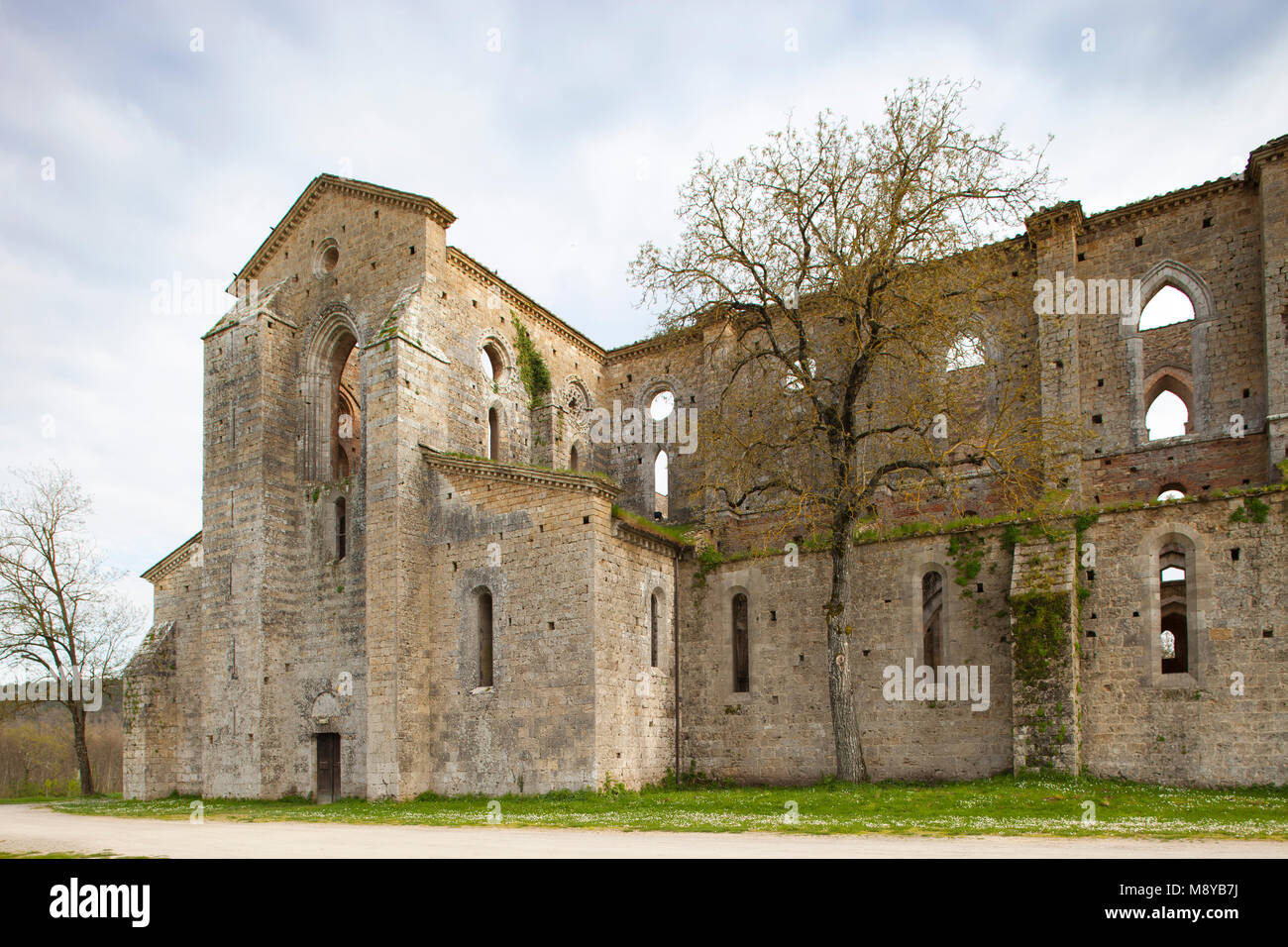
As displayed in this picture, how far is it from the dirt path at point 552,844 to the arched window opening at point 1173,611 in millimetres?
10458

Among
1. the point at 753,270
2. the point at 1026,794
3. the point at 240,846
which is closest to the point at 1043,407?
the point at 753,270

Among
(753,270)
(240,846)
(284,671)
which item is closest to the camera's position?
(240,846)

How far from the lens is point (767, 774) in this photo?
22.1 meters

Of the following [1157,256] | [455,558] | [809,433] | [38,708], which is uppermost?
[1157,256]

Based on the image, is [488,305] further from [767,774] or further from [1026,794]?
[1026,794]

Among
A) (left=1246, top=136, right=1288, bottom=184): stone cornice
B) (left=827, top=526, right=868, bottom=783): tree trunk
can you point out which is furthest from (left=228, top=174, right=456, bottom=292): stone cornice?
(left=1246, top=136, right=1288, bottom=184): stone cornice

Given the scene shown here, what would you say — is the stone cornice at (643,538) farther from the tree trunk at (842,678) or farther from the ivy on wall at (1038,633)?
the ivy on wall at (1038,633)

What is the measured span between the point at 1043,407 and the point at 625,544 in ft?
37.3

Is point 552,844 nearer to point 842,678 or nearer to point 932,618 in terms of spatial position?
point 842,678

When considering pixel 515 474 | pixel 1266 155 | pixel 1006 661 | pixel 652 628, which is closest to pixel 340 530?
pixel 515 474

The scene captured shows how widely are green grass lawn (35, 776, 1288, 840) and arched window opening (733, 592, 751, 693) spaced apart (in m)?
2.89

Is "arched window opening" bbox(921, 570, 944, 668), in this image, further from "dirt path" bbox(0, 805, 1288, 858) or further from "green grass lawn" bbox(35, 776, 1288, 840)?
"dirt path" bbox(0, 805, 1288, 858)

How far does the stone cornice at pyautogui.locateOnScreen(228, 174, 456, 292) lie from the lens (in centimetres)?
2483

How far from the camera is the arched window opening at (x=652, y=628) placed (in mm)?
22938
